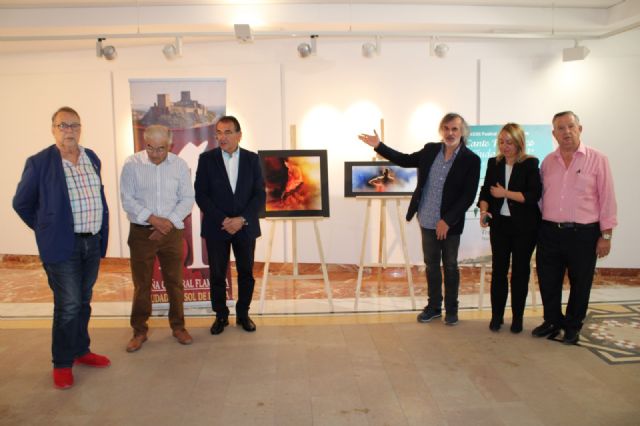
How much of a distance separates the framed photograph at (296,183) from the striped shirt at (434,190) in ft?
3.39

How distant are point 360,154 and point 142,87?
2936 millimetres

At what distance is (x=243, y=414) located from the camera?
2.76m

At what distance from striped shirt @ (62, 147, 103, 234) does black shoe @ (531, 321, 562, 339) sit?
135 inches

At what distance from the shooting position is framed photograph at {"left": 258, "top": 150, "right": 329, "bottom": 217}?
475 centimetres

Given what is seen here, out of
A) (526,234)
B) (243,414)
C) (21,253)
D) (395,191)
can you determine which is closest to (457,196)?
(526,234)

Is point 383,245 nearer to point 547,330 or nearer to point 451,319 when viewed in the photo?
point 451,319

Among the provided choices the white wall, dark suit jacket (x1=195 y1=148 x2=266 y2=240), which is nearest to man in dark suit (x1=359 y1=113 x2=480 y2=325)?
dark suit jacket (x1=195 y1=148 x2=266 y2=240)

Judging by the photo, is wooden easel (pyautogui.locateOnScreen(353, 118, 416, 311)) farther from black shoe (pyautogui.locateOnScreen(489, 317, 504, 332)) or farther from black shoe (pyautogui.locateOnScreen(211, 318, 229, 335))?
black shoe (pyautogui.locateOnScreen(211, 318, 229, 335))

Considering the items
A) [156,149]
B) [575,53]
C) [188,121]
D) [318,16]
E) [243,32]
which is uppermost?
[318,16]

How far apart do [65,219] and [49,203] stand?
0.13 metres

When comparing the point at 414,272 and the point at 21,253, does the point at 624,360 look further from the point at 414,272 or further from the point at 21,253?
the point at 21,253

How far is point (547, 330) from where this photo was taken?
3.93m

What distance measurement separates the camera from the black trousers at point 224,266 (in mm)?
3918

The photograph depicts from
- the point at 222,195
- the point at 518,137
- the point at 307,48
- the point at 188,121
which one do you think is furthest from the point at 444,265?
the point at 307,48
